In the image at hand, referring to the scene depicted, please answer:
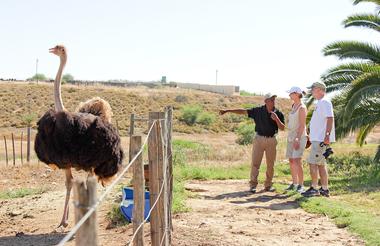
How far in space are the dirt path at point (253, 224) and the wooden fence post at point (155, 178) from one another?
5.25ft

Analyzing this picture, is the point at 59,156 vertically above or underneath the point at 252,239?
above

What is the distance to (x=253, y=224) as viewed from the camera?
7.15 m

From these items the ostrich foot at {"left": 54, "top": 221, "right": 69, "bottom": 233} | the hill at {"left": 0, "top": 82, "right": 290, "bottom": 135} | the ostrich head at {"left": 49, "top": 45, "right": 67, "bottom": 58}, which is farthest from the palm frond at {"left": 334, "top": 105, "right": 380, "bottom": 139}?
the hill at {"left": 0, "top": 82, "right": 290, "bottom": 135}

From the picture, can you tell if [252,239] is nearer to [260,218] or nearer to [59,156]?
[260,218]

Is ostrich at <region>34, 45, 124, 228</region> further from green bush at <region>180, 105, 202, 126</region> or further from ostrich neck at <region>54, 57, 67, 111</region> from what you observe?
green bush at <region>180, 105, 202, 126</region>

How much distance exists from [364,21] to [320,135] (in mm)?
6181

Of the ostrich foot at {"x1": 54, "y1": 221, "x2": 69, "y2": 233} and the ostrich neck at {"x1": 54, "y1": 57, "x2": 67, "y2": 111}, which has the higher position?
the ostrich neck at {"x1": 54, "y1": 57, "x2": 67, "y2": 111}

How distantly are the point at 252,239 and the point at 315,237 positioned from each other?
679 millimetres

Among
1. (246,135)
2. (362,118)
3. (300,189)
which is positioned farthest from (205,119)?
(300,189)

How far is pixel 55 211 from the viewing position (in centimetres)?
841

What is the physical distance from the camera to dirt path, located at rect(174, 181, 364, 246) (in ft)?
20.9

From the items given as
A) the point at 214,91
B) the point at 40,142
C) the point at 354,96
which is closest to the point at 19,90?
the point at 214,91

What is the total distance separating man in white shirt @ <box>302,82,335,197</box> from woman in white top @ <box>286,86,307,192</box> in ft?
0.80

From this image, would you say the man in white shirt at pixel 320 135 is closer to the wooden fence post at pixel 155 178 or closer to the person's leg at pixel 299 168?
the person's leg at pixel 299 168
